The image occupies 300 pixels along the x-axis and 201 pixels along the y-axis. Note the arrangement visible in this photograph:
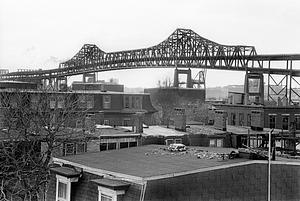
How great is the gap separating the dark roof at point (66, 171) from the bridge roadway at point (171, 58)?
52.0 m

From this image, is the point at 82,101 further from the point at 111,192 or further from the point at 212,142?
the point at 111,192

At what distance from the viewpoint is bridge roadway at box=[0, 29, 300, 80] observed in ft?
256

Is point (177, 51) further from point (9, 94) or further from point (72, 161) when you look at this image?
point (72, 161)

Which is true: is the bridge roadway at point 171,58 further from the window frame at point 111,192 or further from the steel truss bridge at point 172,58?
the window frame at point 111,192

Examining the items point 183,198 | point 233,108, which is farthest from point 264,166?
point 233,108

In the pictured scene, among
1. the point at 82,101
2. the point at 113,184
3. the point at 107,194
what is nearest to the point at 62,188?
the point at 107,194

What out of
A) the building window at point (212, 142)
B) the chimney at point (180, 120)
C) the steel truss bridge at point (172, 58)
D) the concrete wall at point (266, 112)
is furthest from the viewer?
the steel truss bridge at point (172, 58)

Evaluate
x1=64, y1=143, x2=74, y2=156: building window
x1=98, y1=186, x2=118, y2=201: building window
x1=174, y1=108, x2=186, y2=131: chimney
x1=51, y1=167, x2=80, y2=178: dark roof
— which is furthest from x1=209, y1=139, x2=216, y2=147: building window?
x1=98, y1=186, x2=118, y2=201: building window

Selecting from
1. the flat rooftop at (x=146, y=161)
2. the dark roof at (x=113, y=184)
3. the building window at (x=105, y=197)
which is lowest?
the building window at (x=105, y=197)

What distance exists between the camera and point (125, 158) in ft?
49.5

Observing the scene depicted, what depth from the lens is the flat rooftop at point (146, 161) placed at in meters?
12.4

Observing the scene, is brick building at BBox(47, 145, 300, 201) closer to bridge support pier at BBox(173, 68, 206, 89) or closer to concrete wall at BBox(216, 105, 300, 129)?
concrete wall at BBox(216, 105, 300, 129)

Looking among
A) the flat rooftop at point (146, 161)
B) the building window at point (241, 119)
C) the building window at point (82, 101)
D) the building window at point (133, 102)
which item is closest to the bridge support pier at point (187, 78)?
the building window at point (133, 102)

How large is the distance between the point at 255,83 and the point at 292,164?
5532cm
